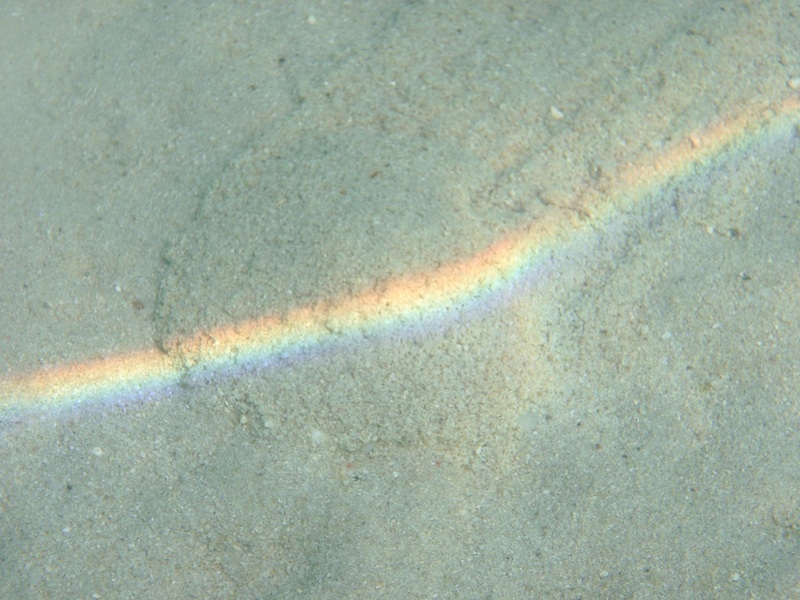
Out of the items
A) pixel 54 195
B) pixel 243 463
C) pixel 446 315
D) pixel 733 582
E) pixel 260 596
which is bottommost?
pixel 733 582

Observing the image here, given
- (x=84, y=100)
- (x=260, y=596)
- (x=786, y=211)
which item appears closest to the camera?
(x=260, y=596)

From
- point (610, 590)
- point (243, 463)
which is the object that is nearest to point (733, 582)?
point (610, 590)

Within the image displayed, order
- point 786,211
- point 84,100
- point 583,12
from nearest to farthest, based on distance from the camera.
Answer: point 786,211
point 583,12
point 84,100

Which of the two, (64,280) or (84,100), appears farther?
(84,100)

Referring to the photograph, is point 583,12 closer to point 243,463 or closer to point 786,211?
point 786,211

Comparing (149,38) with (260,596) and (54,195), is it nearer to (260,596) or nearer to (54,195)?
(54,195)

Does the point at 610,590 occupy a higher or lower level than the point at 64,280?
lower
